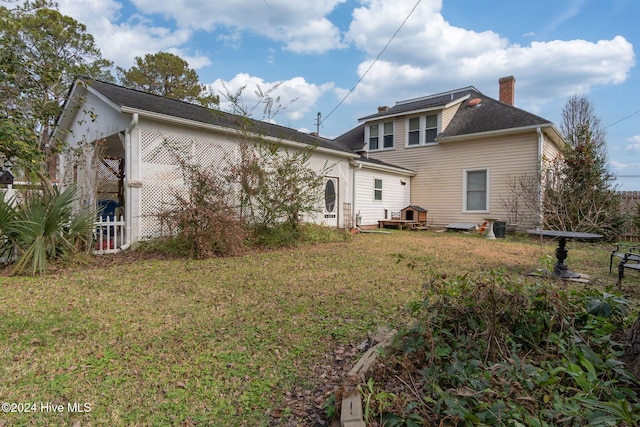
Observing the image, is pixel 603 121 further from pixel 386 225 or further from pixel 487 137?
pixel 386 225

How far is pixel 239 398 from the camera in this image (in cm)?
208

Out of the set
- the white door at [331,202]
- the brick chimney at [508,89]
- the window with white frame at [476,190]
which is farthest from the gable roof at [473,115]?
the white door at [331,202]

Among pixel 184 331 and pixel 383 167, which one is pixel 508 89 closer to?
pixel 383 167

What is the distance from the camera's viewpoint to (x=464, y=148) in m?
13.6

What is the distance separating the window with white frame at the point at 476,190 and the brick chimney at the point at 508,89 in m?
4.53

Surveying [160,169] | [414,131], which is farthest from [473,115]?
[160,169]

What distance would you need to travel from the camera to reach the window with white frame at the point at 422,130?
14.4 m

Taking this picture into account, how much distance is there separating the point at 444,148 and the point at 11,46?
14.0 meters

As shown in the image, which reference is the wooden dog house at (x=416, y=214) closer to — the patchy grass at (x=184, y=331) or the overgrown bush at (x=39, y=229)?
the patchy grass at (x=184, y=331)

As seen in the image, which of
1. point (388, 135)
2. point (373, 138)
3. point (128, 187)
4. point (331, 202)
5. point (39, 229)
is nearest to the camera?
point (39, 229)

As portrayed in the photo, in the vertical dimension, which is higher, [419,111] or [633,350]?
[419,111]

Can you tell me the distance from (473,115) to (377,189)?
543cm

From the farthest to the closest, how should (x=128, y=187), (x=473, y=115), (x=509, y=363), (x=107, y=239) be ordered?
(x=473, y=115), (x=128, y=187), (x=107, y=239), (x=509, y=363)

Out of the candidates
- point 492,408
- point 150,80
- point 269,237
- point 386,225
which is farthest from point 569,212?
point 150,80
